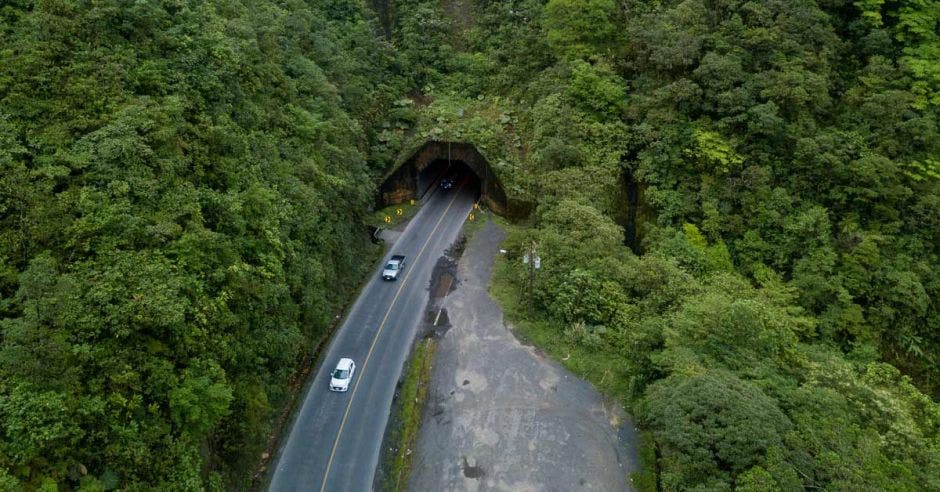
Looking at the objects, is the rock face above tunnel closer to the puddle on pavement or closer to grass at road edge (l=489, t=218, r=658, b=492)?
grass at road edge (l=489, t=218, r=658, b=492)

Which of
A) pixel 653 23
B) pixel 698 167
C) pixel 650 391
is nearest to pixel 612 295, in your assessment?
pixel 650 391

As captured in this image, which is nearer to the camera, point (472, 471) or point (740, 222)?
point (472, 471)

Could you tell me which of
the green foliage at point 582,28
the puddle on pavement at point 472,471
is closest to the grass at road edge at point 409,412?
the puddle on pavement at point 472,471

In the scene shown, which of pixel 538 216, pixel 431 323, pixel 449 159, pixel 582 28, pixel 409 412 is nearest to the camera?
pixel 409 412

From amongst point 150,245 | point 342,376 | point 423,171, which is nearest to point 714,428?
point 342,376

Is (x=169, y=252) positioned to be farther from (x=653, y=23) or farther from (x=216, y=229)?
(x=653, y=23)

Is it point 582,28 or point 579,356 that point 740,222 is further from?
point 582,28
